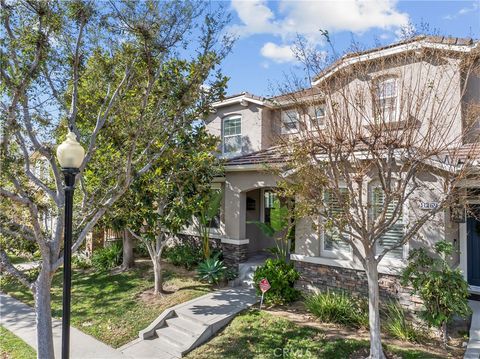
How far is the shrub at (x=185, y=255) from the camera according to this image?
51.5 ft

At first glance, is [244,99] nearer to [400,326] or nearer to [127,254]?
[127,254]

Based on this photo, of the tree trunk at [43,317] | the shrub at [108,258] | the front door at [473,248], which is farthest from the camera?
the shrub at [108,258]

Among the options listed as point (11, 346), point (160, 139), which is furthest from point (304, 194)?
point (11, 346)

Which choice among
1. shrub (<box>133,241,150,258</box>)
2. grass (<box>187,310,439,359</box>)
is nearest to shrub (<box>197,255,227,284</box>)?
grass (<box>187,310,439,359</box>)

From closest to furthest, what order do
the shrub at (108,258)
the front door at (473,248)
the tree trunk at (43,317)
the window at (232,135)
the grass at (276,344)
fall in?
1. the tree trunk at (43,317)
2. the grass at (276,344)
3. the front door at (473,248)
4. the shrub at (108,258)
5. the window at (232,135)

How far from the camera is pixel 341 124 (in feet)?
26.6

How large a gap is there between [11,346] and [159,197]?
20.5 ft

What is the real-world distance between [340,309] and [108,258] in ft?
40.2

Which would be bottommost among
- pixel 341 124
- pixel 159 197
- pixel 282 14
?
pixel 159 197

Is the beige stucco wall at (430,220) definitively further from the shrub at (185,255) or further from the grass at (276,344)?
the shrub at (185,255)

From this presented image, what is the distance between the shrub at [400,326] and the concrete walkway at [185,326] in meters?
4.37

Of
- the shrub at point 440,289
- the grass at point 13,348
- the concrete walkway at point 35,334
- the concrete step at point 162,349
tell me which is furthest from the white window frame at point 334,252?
the grass at point 13,348

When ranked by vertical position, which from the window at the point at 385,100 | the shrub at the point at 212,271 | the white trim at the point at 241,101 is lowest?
the shrub at the point at 212,271

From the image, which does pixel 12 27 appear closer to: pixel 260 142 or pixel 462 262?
pixel 260 142
